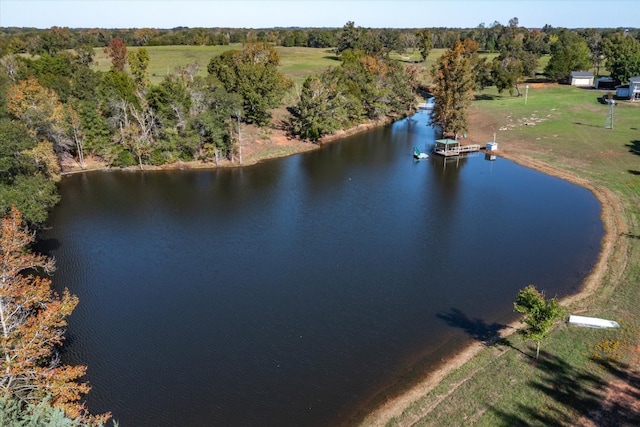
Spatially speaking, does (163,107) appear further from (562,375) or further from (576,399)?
(576,399)

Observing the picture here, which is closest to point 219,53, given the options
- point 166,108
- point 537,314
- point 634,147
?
point 166,108

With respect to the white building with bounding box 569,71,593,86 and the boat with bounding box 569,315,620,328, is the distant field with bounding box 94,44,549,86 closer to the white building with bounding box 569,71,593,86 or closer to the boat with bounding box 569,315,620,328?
the white building with bounding box 569,71,593,86

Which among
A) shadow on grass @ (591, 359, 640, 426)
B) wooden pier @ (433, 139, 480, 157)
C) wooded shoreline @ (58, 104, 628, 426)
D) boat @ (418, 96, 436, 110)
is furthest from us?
boat @ (418, 96, 436, 110)

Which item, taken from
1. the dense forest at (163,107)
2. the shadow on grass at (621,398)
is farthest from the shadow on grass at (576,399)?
the dense forest at (163,107)

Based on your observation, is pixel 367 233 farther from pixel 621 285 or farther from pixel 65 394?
pixel 65 394

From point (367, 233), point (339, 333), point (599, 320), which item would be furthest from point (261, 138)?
point (599, 320)

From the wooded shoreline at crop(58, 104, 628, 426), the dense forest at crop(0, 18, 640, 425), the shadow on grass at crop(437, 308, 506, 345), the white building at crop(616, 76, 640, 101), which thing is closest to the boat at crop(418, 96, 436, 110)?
the dense forest at crop(0, 18, 640, 425)

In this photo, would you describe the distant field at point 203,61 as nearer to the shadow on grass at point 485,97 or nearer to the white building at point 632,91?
the shadow on grass at point 485,97
